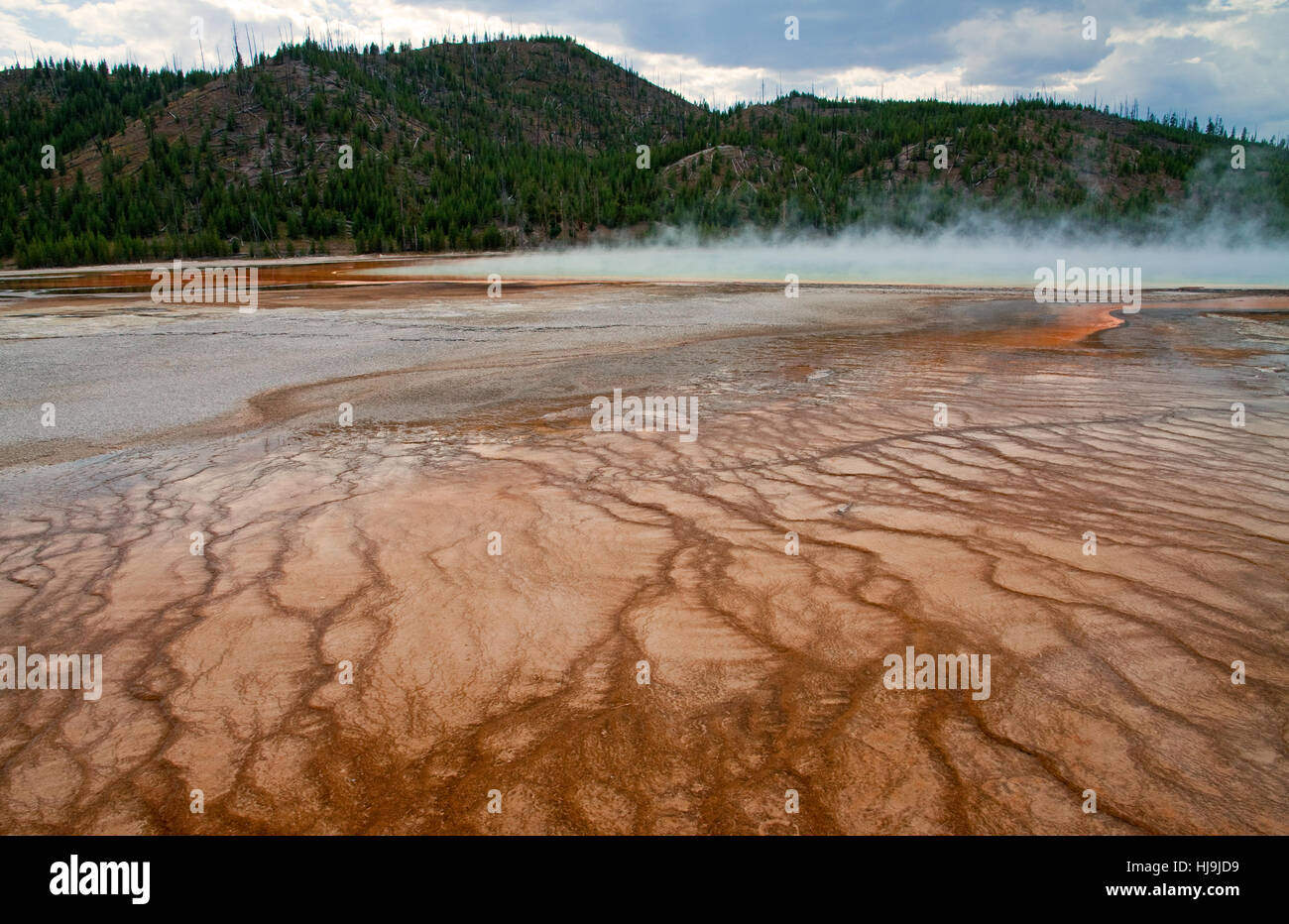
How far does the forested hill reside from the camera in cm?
6050

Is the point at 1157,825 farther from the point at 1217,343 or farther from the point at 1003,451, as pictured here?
the point at 1217,343

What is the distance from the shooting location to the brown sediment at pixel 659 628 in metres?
2.20

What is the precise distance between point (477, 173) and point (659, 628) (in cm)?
7735

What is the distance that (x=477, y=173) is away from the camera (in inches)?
2891

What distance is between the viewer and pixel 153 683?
2.79 meters

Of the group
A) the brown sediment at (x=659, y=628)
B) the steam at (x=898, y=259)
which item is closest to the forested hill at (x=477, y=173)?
the steam at (x=898, y=259)

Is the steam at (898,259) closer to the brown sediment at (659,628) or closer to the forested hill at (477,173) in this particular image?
the forested hill at (477,173)

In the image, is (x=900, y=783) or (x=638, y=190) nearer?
(x=900, y=783)

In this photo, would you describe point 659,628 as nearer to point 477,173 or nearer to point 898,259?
point 898,259

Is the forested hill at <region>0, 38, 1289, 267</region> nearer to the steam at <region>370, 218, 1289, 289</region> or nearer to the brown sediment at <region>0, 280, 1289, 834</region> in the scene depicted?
the steam at <region>370, 218, 1289, 289</region>

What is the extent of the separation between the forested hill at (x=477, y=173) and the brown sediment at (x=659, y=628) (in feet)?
186

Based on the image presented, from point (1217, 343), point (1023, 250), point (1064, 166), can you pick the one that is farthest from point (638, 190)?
point (1217, 343)

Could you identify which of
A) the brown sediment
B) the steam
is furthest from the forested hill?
the brown sediment
